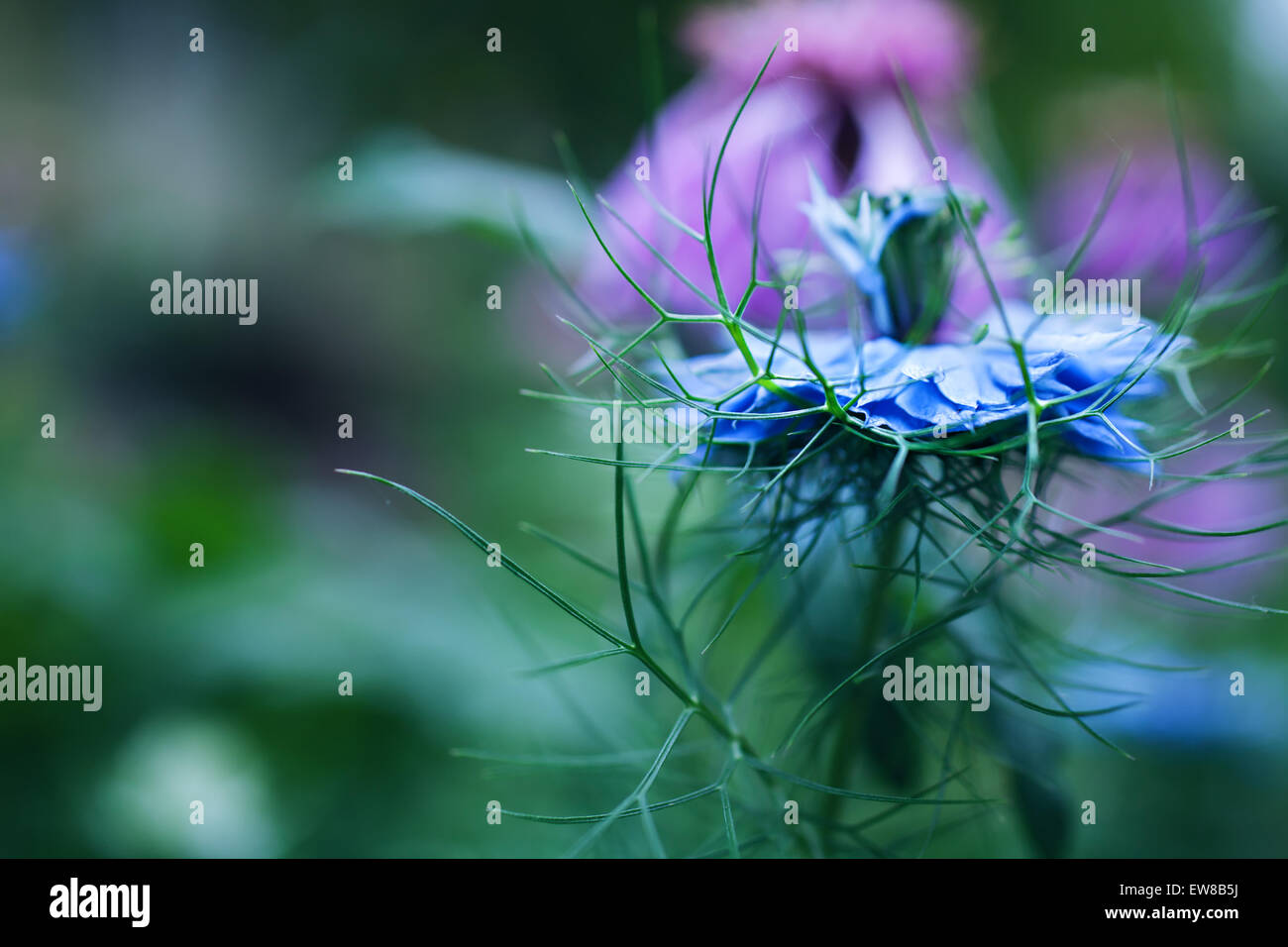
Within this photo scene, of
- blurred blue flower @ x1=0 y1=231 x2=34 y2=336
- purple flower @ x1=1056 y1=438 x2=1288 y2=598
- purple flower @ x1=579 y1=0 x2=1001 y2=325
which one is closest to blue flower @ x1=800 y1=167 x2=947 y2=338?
purple flower @ x1=579 y1=0 x2=1001 y2=325

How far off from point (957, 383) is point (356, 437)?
1.73 meters

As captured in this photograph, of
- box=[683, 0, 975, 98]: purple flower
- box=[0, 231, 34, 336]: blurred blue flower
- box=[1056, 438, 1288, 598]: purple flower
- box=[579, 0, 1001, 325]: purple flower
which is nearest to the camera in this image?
box=[579, 0, 1001, 325]: purple flower

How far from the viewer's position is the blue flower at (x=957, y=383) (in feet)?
1.52

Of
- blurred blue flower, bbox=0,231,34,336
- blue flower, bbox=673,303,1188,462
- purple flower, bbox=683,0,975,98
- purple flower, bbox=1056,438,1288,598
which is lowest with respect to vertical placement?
purple flower, bbox=1056,438,1288,598

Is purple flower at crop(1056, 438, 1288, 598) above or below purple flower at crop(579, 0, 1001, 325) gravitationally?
below

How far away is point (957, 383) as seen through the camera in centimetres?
47

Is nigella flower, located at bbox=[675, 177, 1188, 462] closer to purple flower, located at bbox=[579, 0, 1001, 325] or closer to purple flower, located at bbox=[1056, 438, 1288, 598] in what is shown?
purple flower, located at bbox=[579, 0, 1001, 325]

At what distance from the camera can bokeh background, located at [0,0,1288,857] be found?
943mm

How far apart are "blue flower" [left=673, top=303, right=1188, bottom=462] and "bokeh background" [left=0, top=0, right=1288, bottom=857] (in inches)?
8.6

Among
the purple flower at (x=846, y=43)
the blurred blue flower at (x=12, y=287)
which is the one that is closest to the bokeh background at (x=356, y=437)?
the blurred blue flower at (x=12, y=287)

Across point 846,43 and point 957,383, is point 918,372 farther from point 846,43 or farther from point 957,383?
point 846,43

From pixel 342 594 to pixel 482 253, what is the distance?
104 cm
